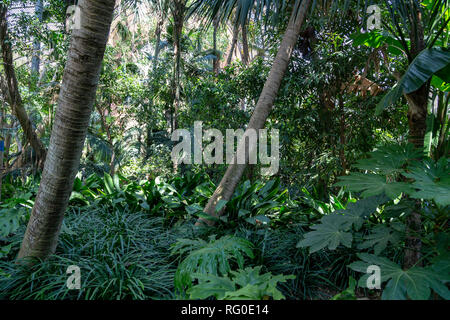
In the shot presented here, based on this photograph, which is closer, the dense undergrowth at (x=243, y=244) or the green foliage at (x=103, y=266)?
the dense undergrowth at (x=243, y=244)

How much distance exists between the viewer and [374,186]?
2035 mm

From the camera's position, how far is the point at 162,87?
9.04 meters

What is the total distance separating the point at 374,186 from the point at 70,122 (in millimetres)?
2259

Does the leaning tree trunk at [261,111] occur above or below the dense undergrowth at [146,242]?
above

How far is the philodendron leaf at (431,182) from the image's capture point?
167 centimetres

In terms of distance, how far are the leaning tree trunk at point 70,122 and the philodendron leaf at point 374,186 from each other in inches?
80.4

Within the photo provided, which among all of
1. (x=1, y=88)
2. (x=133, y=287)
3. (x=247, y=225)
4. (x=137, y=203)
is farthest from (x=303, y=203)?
(x=1, y=88)

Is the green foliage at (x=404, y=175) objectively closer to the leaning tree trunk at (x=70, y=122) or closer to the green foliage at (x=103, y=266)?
the green foliage at (x=103, y=266)

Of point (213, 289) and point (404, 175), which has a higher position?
point (404, 175)

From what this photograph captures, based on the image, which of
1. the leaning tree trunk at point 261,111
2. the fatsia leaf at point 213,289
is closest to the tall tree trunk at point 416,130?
the fatsia leaf at point 213,289

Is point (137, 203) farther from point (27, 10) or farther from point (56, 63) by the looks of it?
point (56, 63)

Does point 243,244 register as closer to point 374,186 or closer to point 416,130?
point 374,186

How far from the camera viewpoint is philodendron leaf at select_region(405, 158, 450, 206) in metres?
1.67

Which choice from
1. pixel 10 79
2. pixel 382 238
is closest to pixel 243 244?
pixel 382 238
